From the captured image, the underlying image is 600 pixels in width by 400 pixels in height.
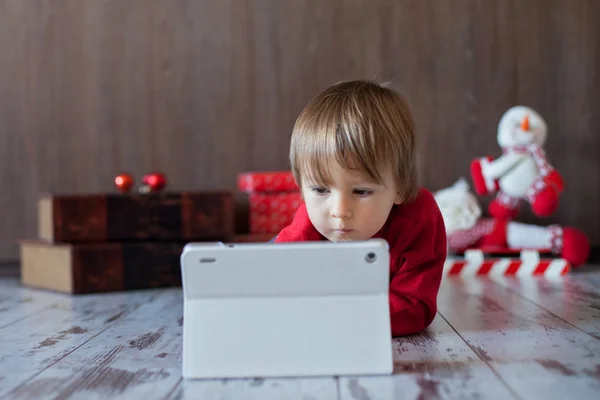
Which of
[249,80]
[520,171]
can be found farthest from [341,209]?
[249,80]

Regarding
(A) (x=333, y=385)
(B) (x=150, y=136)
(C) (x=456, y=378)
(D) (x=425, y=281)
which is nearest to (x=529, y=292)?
(D) (x=425, y=281)

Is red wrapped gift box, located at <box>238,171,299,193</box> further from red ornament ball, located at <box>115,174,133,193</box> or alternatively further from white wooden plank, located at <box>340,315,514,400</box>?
white wooden plank, located at <box>340,315,514,400</box>

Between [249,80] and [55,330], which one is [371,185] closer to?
[55,330]

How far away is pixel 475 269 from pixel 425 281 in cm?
86

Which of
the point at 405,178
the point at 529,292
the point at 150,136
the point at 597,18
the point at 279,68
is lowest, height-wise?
the point at 529,292

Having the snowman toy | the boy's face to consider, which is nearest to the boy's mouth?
the boy's face

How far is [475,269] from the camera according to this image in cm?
199

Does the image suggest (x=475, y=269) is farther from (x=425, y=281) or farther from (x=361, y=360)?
(x=361, y=360)

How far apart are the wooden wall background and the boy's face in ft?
3.94

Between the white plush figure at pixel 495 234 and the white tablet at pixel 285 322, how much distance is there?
1.25m

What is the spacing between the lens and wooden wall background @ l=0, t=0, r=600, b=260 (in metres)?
2.27

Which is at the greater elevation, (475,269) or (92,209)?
(92,209)

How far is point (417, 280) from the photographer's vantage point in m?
1.18

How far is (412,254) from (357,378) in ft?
1.20
